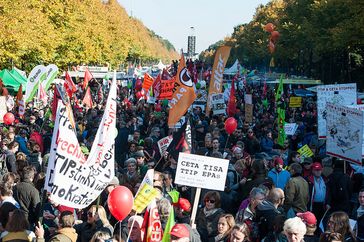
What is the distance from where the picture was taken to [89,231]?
7949 mm

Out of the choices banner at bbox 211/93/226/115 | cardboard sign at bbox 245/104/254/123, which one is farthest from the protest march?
banner at bbox 211/93/226/115

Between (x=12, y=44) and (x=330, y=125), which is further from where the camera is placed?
(x=12, y=44)

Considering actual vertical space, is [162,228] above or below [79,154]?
below

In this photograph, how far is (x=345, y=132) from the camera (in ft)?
37.9

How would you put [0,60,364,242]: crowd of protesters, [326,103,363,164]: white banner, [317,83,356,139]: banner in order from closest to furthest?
1. [0,60,364,242]: crowd of protesters
2. [326,103,363,164]: white banner
3. [317,83,356,139]: banner

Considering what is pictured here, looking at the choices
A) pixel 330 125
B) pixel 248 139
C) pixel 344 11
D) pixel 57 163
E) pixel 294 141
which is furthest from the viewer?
pixel 344 11

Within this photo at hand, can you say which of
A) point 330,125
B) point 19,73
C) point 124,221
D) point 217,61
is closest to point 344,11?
point 19,73

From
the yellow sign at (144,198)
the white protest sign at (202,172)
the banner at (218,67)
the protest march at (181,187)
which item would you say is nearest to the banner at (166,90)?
the banner at (218,67)

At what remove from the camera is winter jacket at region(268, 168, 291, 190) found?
11.0 m

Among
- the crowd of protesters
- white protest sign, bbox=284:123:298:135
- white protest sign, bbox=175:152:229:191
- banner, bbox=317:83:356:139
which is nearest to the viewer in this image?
the crowd of protesters

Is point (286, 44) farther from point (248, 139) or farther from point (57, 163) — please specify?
point (57, 163)

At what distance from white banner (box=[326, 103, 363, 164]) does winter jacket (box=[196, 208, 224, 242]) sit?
365 cm

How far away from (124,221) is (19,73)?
27.9 metres

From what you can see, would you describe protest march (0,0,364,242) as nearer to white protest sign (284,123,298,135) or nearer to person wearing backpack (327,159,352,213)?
person wearing backpack (327,159,352,213)
